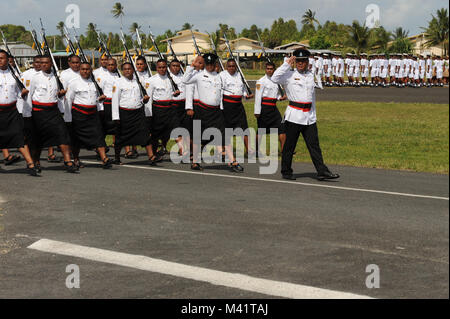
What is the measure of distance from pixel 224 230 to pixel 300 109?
376cm

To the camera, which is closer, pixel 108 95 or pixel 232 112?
pixel 232 112

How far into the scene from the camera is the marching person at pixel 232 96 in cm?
1198

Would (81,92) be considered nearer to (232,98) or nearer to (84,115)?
(84,115)

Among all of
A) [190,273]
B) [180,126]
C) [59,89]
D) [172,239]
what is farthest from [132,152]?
[190,273]

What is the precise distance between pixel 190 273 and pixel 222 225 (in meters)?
1.75

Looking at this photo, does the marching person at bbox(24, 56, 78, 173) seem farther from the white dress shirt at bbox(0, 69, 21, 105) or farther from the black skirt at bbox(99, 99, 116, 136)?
the black skirt at bbox(99, 99, 116, 136)

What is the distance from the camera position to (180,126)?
1311 cm

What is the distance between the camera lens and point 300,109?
998 centimetres

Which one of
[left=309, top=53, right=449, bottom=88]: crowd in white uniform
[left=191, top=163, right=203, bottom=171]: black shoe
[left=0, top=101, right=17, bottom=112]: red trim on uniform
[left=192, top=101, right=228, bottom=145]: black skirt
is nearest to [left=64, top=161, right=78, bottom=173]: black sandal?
[left=0, top=101, right=17, bottom=112]: red trim on uniform

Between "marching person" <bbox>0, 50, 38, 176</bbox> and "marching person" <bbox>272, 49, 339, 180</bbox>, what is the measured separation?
13.5 ft

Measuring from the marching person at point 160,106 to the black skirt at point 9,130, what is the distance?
2.56 meters

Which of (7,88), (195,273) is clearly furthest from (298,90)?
(195,273)

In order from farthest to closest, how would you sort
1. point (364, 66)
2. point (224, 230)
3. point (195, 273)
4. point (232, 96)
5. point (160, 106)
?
point (364, 66), point (160, 106), point (232, 96), point (224, 230), point (195, 273)

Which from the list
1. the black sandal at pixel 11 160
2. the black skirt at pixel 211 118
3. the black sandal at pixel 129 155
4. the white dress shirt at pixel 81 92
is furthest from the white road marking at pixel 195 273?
the black sandal at pixel 129 155
